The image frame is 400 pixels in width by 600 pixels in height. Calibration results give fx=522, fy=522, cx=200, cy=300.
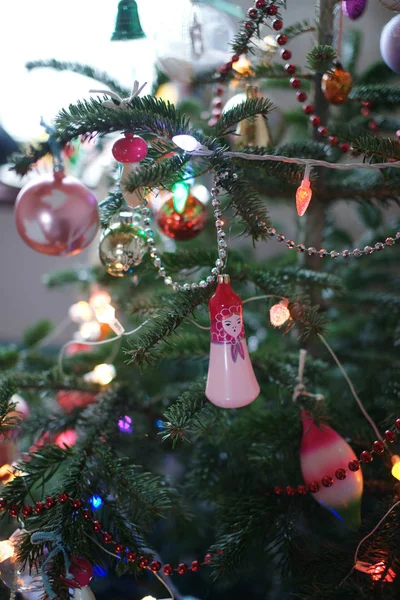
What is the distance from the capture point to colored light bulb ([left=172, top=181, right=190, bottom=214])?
1.92 ft

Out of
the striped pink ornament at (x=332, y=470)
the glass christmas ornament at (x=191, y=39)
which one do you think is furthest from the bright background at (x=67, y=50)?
the striped pink ornament at (x=332, y=470)

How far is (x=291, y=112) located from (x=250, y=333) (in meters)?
0.39

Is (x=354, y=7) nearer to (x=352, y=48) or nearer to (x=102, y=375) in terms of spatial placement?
(x=352, y=48)

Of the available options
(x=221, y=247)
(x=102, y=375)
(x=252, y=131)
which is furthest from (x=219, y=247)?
(x=102, y=375)

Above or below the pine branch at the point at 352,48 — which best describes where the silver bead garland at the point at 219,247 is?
below

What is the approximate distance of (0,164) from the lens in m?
1.23

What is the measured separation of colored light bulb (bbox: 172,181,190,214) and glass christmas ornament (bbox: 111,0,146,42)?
6.8 inches

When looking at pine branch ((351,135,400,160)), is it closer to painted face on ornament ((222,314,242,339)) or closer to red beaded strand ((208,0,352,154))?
red beaded strand ((208,0,352,154))

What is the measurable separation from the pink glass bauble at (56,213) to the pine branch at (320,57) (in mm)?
267

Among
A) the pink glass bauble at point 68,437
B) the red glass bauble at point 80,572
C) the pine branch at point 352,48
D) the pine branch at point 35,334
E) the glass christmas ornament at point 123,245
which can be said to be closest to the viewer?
the red glass bauble at point 80,572

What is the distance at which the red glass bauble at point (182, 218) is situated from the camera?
0.62 m

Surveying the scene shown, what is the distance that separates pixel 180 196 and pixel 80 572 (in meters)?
0.39

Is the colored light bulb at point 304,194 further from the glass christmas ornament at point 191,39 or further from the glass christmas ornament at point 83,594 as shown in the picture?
the glass christmas ornament at point 83,594

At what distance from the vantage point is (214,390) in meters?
0.50
